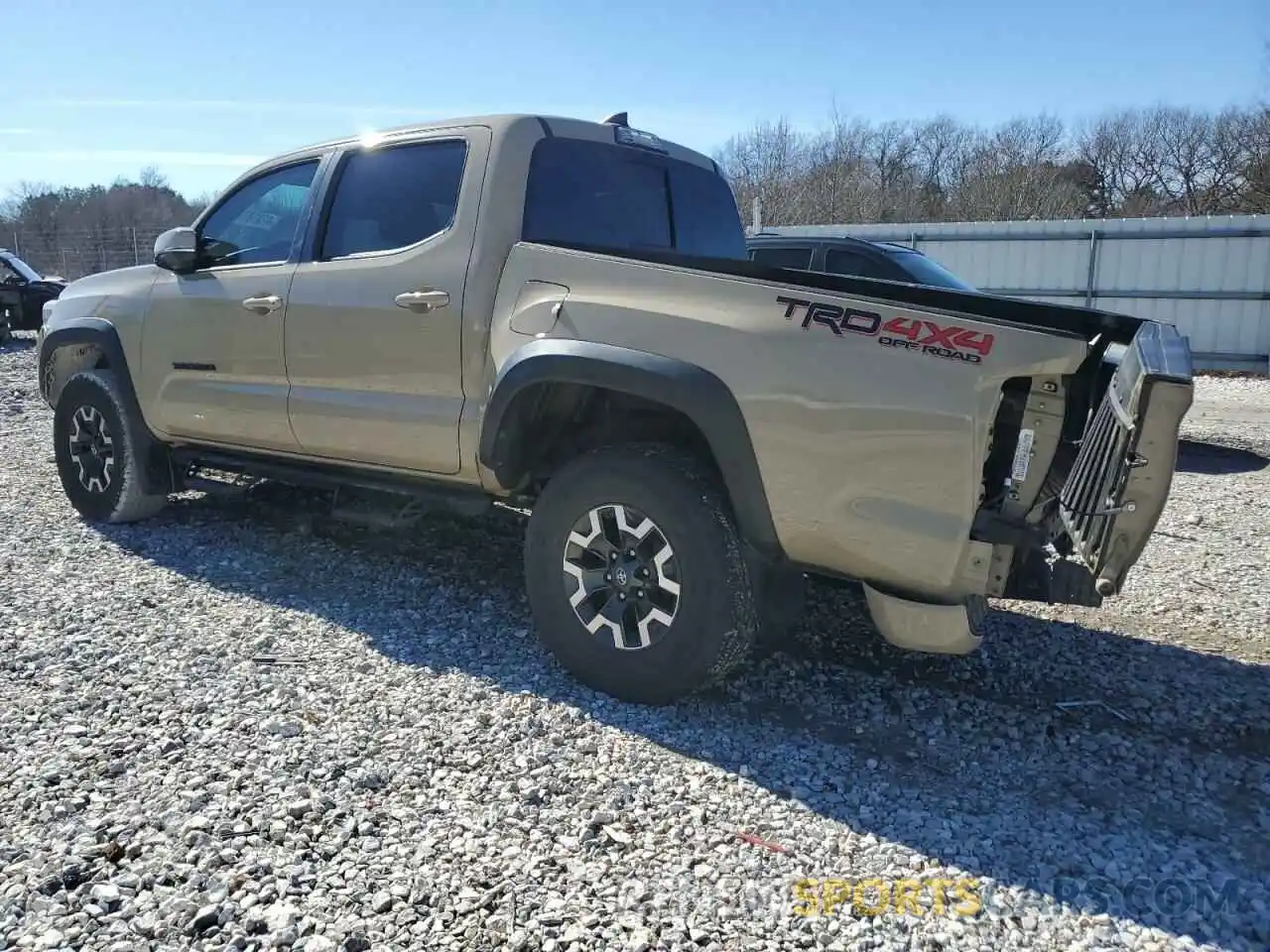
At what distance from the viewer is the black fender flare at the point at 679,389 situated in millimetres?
3301

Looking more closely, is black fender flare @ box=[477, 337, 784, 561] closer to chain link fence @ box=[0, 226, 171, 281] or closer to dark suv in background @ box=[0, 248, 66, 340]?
dark suv in background @ box=[0, 248, 66, 340]

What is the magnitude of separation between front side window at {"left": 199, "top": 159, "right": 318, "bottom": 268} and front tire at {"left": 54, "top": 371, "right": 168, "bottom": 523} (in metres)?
1.10

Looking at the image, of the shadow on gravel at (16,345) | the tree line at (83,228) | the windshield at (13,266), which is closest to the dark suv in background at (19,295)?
the windshield at (13,266)

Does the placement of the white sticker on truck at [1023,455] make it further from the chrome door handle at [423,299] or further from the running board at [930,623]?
the chrome door handle at [423,299]

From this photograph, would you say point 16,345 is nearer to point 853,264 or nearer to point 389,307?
point 853,264

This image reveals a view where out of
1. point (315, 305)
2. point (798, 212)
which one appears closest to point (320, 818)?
point (315, 305)

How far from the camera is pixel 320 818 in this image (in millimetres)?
2877

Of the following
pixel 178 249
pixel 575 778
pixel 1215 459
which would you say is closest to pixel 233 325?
pixel 178 249

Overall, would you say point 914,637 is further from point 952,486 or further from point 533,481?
point 533,481

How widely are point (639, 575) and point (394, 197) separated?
2100 mm

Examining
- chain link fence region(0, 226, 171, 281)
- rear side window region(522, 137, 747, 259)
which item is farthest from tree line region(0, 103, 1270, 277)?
rear side window region(522, 137, 747, 259)

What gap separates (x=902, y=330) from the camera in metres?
2.99

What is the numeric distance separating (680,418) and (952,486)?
1.08m

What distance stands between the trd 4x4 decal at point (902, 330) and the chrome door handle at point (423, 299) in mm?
1507
